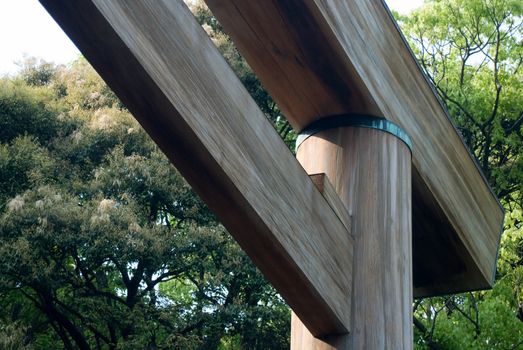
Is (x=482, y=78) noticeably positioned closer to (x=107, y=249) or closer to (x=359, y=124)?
(x=107, y=249)

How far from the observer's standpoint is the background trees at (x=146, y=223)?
1014 centimetres

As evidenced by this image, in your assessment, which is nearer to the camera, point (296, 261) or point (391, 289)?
point (296, 261)

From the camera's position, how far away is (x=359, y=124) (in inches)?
58.7

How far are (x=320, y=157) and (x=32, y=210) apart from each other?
926cm

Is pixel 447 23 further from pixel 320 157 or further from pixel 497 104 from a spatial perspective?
pixel 320 157

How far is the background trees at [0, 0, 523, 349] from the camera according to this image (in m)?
10.1

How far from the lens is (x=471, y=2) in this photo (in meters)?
11.3

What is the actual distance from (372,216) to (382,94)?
23 centimetres

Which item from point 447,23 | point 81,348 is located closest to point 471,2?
point 447,23

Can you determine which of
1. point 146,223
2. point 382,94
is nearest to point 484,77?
point 146,223

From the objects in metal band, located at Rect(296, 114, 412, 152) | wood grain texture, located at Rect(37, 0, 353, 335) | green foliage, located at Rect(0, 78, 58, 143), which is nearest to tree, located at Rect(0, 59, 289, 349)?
green foliage, located at Rect(0, 78, 58, 143)

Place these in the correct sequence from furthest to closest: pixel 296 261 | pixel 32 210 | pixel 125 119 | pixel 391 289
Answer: pixel 125 119
pixel 32 210
pixel 391 289
pixel 296 261

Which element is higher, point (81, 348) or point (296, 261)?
point (81, 348)

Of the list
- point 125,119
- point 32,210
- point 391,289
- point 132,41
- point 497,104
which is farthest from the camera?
point 125,119
